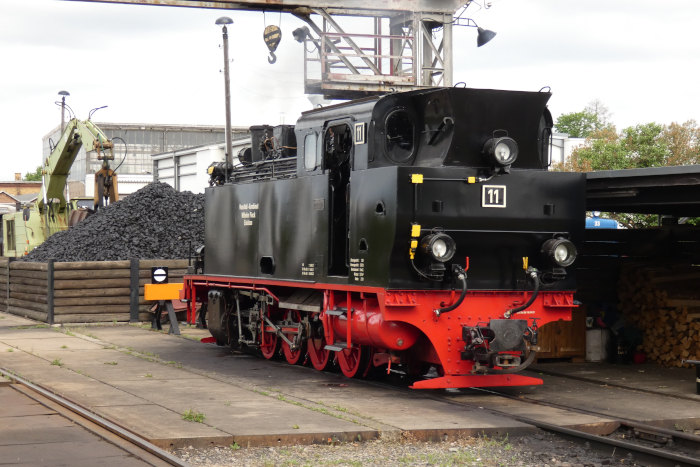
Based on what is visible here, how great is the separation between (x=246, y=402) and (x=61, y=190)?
68.0ft

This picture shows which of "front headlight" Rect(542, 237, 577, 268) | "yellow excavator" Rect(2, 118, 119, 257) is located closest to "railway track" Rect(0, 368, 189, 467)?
"front headlight" Rect(542, 237, 577, 268)

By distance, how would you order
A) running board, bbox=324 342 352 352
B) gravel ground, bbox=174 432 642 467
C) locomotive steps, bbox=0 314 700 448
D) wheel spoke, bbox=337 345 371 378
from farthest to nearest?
wheel spoke, bbox=337 345 371 378 → running board, bbox=324 342 352 352 → locomotive steps, bbox=0 314 700 448 → gravel ground, bbox=174 432 642 467

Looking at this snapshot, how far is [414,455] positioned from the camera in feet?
27.4

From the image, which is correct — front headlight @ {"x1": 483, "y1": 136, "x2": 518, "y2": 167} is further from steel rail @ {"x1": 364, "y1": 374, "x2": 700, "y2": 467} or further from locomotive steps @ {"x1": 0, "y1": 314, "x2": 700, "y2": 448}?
steel rail @ {"x1": 364, "y1": 374, "x2": 700, "y2": 467}

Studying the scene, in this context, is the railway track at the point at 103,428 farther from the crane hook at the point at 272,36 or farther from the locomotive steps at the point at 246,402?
the crane hook at the point at 272,36

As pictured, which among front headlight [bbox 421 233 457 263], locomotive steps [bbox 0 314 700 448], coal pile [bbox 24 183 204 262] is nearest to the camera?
locomotive steps [bbox 0 314 700 448]

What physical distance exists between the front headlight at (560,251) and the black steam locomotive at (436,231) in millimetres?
16

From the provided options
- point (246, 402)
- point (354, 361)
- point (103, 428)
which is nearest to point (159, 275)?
point (354, 361)

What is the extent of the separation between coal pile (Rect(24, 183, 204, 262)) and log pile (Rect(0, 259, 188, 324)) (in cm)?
213

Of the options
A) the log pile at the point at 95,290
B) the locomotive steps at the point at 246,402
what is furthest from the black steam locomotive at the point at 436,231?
the log pile at the point at 95,290

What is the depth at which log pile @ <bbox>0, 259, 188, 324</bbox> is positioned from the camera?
20.5 m

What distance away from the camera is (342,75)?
1783 centimetres

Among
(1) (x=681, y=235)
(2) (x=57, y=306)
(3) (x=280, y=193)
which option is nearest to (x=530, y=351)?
(3) (x=280, y=193)

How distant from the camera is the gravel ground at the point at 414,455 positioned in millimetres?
8047
